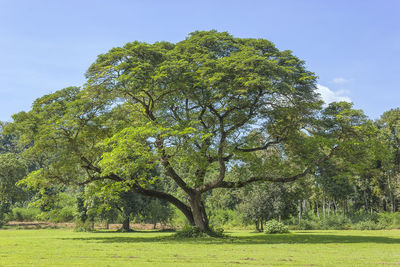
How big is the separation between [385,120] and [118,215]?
127ft

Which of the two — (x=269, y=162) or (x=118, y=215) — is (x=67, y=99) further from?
(x=118, y=215)

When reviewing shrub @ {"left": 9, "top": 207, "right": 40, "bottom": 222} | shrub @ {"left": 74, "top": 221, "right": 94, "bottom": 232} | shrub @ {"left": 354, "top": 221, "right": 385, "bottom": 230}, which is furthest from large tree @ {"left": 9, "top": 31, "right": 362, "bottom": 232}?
shrub @ {"left": 9, "top": 207, "right": 40, "bottom": 222}

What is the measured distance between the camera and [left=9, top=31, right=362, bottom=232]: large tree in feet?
68.4

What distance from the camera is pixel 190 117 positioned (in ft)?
78.8

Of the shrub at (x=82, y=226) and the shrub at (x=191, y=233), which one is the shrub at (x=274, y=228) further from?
the shrub at (x=82, y=226)

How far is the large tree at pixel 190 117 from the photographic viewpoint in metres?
20.9

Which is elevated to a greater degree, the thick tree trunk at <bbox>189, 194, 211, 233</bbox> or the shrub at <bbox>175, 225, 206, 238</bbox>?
the thick tree trunk at <bbox>189, 194, 211, 233</bbox>

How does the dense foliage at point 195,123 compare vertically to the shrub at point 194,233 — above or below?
above

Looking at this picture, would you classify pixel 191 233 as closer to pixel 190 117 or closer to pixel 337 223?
pixel 190 117

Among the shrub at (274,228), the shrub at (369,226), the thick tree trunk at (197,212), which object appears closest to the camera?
the thick tree trunk at (197,212)

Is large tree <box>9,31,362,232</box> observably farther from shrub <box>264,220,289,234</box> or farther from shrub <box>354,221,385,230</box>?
shrub <box>354,221,385,230</box>

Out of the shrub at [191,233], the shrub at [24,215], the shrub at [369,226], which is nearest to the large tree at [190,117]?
the shrub at [191,233]

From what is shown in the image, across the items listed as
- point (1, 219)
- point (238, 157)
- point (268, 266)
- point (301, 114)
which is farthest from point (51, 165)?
point (1, 219)

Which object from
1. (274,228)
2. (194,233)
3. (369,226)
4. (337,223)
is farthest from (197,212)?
(337,223)
